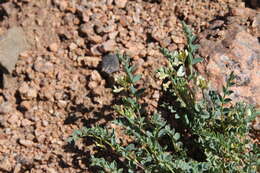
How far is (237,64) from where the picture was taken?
384 centimetres

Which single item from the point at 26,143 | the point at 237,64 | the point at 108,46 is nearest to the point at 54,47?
the point at 108,46

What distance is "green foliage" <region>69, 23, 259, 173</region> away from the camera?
130 inches

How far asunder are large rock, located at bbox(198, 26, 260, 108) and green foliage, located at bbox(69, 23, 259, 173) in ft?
0.48

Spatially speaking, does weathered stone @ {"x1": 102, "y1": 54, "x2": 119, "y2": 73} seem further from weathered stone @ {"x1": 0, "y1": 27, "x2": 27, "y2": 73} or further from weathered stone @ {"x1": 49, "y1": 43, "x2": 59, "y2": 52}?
weathered stone @ {"x1": 0, "y1": 27, "x2": 27, "y2": 73}

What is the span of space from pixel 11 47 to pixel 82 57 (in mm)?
733

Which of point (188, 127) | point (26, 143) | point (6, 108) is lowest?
point (26, 143)

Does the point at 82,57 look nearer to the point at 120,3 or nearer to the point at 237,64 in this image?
the point at 120,3

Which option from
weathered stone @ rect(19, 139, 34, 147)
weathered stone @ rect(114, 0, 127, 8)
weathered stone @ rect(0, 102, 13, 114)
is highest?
weathered stone @ rect(114, 0, 127, 8)

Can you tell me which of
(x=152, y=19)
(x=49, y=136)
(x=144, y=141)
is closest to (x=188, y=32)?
(x=144, y=141)

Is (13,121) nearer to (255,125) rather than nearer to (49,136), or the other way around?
(49,136)

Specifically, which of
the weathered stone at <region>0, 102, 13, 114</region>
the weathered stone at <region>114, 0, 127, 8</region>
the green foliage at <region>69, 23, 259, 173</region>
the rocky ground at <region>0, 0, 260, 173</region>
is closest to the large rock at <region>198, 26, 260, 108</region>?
the rocky ground at <region>0, 0, 260, 173</region>

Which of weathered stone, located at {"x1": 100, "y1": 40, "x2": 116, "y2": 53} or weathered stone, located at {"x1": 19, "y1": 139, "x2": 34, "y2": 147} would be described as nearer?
weathered stone, located at {"x1": 19, "y1": 139, "x2": 34, "y2": 147}

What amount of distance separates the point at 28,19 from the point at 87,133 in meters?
1.93

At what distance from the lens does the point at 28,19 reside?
4.88 metres
